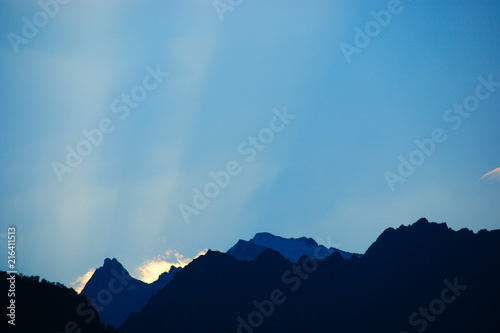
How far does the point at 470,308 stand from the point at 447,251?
24457 millimetres

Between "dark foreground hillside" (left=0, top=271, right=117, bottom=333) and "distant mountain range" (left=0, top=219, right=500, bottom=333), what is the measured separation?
50085 mm

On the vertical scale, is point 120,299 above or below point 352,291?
above

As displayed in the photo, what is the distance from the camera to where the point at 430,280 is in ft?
376

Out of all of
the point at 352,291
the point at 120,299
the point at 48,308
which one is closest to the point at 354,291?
the point at 352,291

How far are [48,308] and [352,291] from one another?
95.4 meters

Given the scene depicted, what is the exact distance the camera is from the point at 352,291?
416ft

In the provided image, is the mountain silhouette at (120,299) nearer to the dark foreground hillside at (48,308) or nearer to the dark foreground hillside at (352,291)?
the dark foreground hillside at (352,291)

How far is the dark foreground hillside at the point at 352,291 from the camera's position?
343ft

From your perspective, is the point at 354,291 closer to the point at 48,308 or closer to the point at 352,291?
the point at 352,291

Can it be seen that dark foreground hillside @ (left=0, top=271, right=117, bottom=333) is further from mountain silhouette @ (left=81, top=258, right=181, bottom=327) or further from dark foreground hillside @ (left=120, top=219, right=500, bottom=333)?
mountain silhouette @ (left=81, top=258, right=181, bottom=327)

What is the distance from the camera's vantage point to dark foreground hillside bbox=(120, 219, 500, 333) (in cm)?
10450

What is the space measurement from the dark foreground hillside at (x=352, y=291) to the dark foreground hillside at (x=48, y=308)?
163 ft

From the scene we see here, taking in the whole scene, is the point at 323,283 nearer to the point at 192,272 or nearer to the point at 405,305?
the point at 405,305

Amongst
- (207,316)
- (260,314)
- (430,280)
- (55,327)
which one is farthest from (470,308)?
(55,327)
